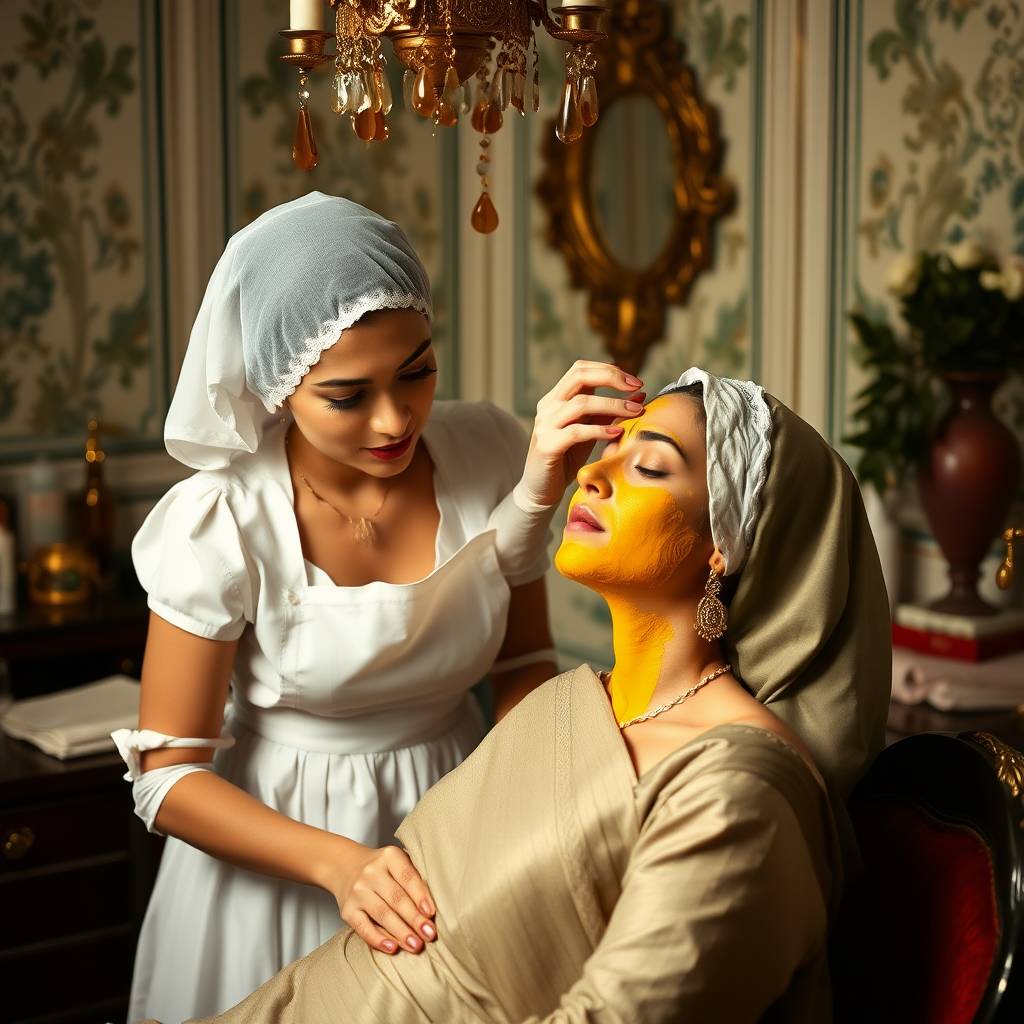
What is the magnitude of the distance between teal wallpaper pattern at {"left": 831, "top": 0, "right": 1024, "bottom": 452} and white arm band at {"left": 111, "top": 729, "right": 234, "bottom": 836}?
70.5 inches

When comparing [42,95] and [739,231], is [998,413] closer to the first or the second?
[739,231]

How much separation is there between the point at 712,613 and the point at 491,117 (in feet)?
1.94

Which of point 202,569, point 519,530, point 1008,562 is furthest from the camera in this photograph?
point 519,530

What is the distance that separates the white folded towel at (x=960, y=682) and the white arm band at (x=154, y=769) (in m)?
1.38

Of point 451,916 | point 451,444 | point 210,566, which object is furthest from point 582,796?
point 451,444

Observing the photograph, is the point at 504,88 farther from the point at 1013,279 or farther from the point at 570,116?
the point at 1013,279

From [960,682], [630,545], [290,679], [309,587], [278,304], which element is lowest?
[960,682]

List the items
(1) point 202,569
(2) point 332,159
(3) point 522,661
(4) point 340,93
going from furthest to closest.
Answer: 1. (2) point 332,159
2. (3) point 522,661
3. (1) point 202,569
4. (4) point 340,93

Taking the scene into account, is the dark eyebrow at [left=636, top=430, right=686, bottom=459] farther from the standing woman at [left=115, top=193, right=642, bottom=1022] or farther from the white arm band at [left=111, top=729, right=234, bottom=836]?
the white arm band at [left=111, top=729, right=234, bottom=836]

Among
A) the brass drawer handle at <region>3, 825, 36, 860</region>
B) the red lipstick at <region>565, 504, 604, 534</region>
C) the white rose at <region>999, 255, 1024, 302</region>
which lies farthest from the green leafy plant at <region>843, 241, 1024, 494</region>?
the brass drawer handle at <region>3, 825, 36, 860</region>

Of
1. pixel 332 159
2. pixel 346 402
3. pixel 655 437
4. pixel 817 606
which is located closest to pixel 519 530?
pixel 346 402

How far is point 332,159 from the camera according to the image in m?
3.91

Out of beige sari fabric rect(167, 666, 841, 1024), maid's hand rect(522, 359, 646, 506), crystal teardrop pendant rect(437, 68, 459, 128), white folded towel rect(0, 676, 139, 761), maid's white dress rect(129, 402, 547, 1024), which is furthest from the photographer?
white folded towel rect(0, 676, 139, 761)

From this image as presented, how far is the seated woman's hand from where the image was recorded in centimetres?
140
